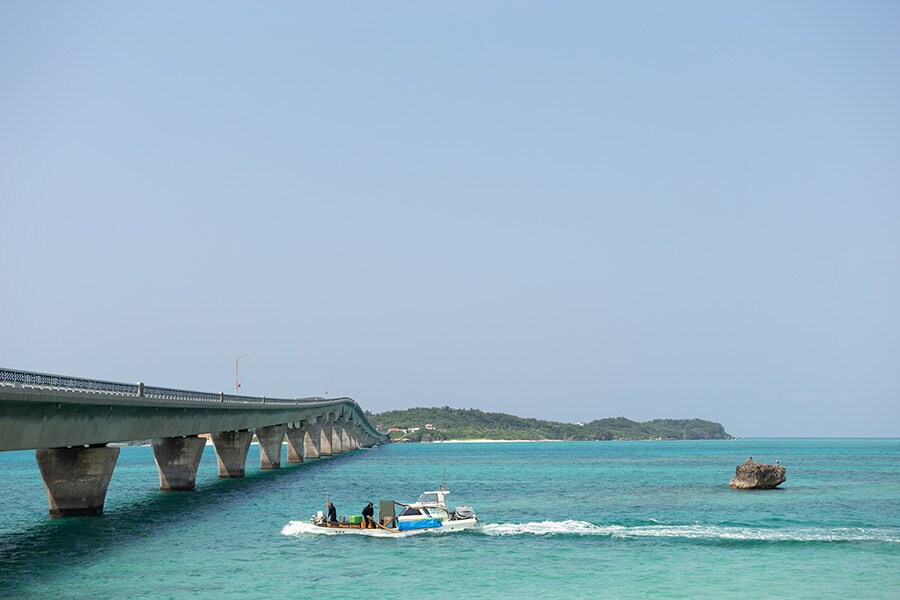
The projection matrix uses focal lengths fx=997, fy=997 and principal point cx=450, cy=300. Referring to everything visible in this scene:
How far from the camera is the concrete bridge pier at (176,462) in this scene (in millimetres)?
87375

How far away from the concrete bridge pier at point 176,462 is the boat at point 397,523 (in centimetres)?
3401

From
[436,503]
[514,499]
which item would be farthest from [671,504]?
[436,503]

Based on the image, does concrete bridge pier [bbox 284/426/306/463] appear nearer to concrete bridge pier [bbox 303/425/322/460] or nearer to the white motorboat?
concrete bridge pier [bbox 303/425/322/460]

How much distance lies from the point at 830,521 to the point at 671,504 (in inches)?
535

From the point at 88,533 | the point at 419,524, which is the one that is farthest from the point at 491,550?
the point at 88,533

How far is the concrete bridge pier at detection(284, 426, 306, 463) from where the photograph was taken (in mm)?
152750

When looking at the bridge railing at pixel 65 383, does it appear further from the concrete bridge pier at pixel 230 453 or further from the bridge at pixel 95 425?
the concrete bridge pier at pixel 230 453

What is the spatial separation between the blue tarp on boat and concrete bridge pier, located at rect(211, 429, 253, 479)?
5782cm

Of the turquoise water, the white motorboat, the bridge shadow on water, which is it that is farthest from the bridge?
the white motorboat

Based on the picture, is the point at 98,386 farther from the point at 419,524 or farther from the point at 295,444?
A: the point at 295,444

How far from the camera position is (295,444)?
503 ft

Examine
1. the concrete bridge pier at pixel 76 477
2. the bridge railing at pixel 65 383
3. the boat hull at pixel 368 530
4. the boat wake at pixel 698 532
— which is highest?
the bridge railing at pixel 65 383

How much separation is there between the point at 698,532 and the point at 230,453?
67.5 metres

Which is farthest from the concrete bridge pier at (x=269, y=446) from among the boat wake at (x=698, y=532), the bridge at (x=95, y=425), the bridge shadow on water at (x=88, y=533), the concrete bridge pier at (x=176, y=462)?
the boat wake at (x=698, y=532)
